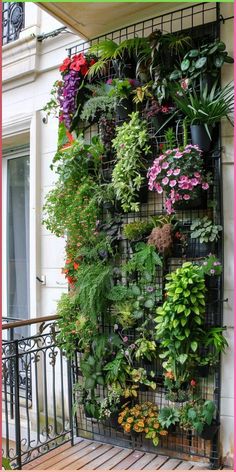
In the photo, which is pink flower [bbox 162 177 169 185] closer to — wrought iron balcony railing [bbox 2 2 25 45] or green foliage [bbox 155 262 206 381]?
green foliage [bbox 155 262 206 381]

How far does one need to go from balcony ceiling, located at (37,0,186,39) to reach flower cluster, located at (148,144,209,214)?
3.53 ft

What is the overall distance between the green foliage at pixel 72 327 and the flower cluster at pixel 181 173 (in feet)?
3.20

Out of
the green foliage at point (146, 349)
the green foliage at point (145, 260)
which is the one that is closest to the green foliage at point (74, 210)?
the green foliage at point (145, 260)

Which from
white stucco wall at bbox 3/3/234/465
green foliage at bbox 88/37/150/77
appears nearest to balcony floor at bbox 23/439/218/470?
white stucco wall at bbox 3/3/234/465

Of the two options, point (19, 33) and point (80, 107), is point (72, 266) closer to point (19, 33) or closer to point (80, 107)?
point (80, 107)

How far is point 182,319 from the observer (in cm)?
216

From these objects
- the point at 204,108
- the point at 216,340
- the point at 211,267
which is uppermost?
the point at 204,108

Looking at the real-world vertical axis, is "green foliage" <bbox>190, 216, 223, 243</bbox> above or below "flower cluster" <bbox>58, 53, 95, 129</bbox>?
below

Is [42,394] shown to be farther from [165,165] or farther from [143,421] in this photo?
[165,165]

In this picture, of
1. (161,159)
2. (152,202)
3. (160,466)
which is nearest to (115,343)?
(160,466)

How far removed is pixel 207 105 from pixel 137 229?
0.85 metres

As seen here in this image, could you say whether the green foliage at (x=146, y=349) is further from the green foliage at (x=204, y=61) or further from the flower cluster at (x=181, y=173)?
the green foliage at (x=204, y=61)

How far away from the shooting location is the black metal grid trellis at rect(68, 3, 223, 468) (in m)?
2.29

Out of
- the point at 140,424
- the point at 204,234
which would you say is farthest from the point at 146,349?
the point at 204,234
